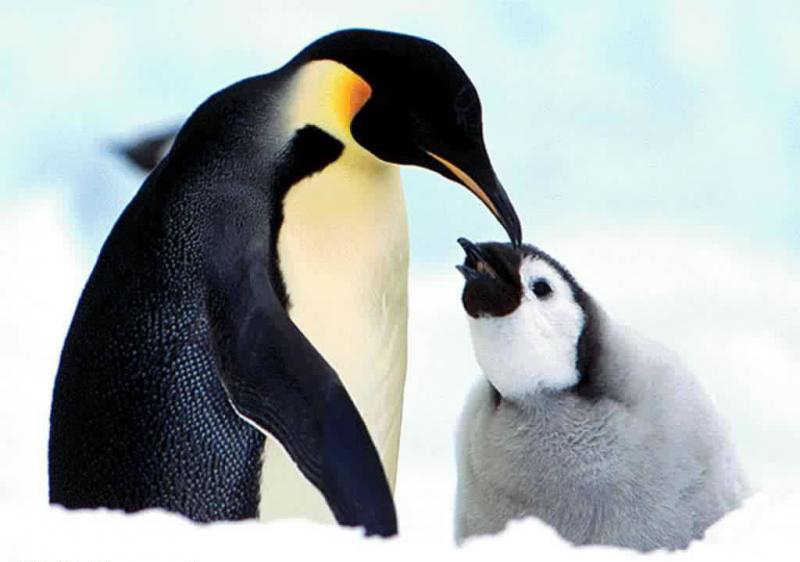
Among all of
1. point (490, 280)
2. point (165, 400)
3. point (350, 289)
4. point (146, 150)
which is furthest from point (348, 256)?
point (146, 150)

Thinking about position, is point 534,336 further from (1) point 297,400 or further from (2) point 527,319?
(1) point 297,400

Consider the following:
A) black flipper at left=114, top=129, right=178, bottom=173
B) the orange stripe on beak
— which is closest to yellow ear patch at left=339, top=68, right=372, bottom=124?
the orange stripe on beak

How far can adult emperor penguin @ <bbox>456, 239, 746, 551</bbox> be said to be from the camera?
65.5 inches

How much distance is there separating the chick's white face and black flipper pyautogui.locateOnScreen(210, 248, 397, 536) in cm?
37

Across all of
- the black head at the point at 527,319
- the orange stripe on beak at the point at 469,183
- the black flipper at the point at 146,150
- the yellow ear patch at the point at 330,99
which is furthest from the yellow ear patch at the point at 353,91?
the black flipper at the point at 146,150

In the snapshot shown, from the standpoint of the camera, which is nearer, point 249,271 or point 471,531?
point 249,271

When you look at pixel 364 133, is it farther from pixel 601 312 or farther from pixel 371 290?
pixel 601 312

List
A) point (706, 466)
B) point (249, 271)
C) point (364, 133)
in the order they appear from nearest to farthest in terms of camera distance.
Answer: point (249, 271) < point (364, 133) < point (706, 466)

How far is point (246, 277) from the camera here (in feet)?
4.60

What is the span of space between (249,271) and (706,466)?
2.16 feet

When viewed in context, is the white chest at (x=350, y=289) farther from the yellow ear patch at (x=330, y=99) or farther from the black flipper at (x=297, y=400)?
the black flipper at (x=297, y=400)

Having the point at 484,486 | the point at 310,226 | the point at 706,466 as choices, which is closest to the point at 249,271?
the point at 310,226

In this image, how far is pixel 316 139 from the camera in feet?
5.13

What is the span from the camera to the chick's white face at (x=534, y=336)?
5.47 feet
